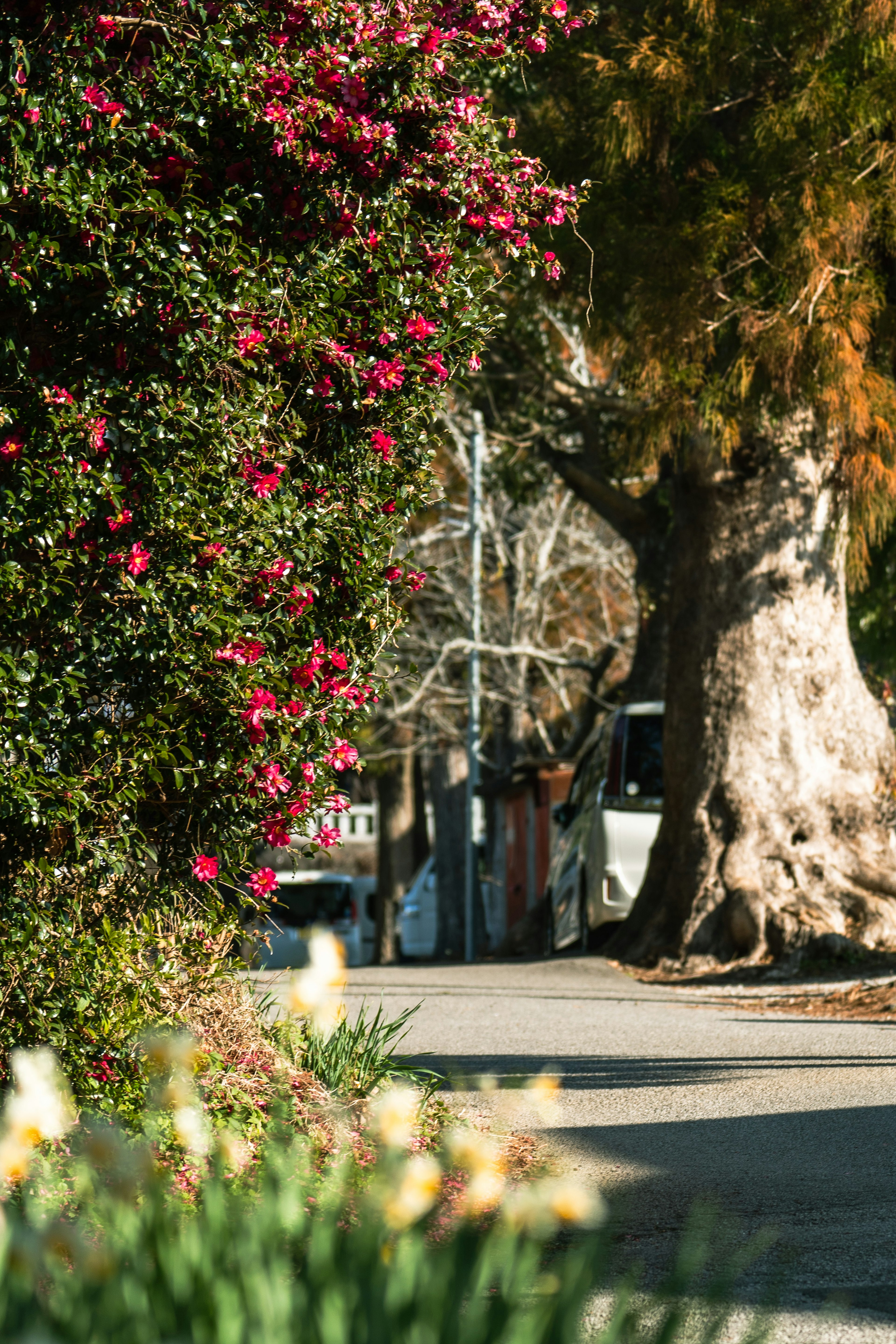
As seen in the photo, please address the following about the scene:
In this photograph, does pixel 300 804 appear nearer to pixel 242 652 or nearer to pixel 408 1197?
pixel 242 652

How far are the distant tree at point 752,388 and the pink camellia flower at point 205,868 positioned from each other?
5.74 meters

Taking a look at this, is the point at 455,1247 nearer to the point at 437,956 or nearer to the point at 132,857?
the point at 132,857

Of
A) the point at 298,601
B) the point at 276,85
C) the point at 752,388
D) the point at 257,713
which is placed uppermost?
the point at 752,388

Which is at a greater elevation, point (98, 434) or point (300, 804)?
point (98, 434)

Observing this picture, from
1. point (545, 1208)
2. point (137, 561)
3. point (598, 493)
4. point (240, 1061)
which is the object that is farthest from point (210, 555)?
point (598, 493)

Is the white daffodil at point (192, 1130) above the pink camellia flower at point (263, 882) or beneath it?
beneath

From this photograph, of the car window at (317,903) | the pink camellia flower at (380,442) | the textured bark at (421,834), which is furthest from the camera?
the textured bark at (421,834)

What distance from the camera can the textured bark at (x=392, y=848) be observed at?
97.3ft

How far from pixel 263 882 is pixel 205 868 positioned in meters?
0.24

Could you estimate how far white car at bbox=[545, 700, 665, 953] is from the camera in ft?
47.1

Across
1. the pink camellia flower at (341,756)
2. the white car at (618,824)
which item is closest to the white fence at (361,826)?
the white car at (618,824)

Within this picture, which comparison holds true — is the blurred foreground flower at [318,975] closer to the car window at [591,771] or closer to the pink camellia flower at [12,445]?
the pink camellia flower at [12,445]

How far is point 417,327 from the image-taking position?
16.8 feet

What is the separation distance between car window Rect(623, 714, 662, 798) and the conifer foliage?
31.5 ft
